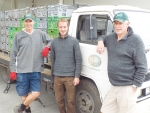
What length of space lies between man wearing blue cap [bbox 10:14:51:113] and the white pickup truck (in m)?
0.70

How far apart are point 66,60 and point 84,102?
37.8 inches

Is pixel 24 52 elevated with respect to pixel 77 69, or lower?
elevated

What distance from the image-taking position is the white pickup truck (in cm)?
304

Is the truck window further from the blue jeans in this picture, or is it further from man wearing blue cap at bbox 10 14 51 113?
the blue jeans

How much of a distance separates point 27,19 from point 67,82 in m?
1.31

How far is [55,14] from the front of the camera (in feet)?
13.3

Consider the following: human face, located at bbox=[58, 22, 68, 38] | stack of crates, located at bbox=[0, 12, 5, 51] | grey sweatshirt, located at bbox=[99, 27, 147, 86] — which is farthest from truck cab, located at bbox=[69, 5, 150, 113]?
stack of crates, located at bbox=[0, 12, 5, 51]

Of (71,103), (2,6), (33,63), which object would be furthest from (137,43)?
(2,6)

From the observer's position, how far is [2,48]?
6312 millimetres

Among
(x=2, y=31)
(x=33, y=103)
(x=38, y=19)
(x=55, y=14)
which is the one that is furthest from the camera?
(x=2, y=31)

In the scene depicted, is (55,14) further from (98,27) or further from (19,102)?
(19,102)

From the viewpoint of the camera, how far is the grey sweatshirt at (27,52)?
11.0 feet

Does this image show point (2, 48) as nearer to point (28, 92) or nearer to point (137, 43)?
point (28, 92)

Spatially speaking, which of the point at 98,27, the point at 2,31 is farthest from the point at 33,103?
the point at 2,31
